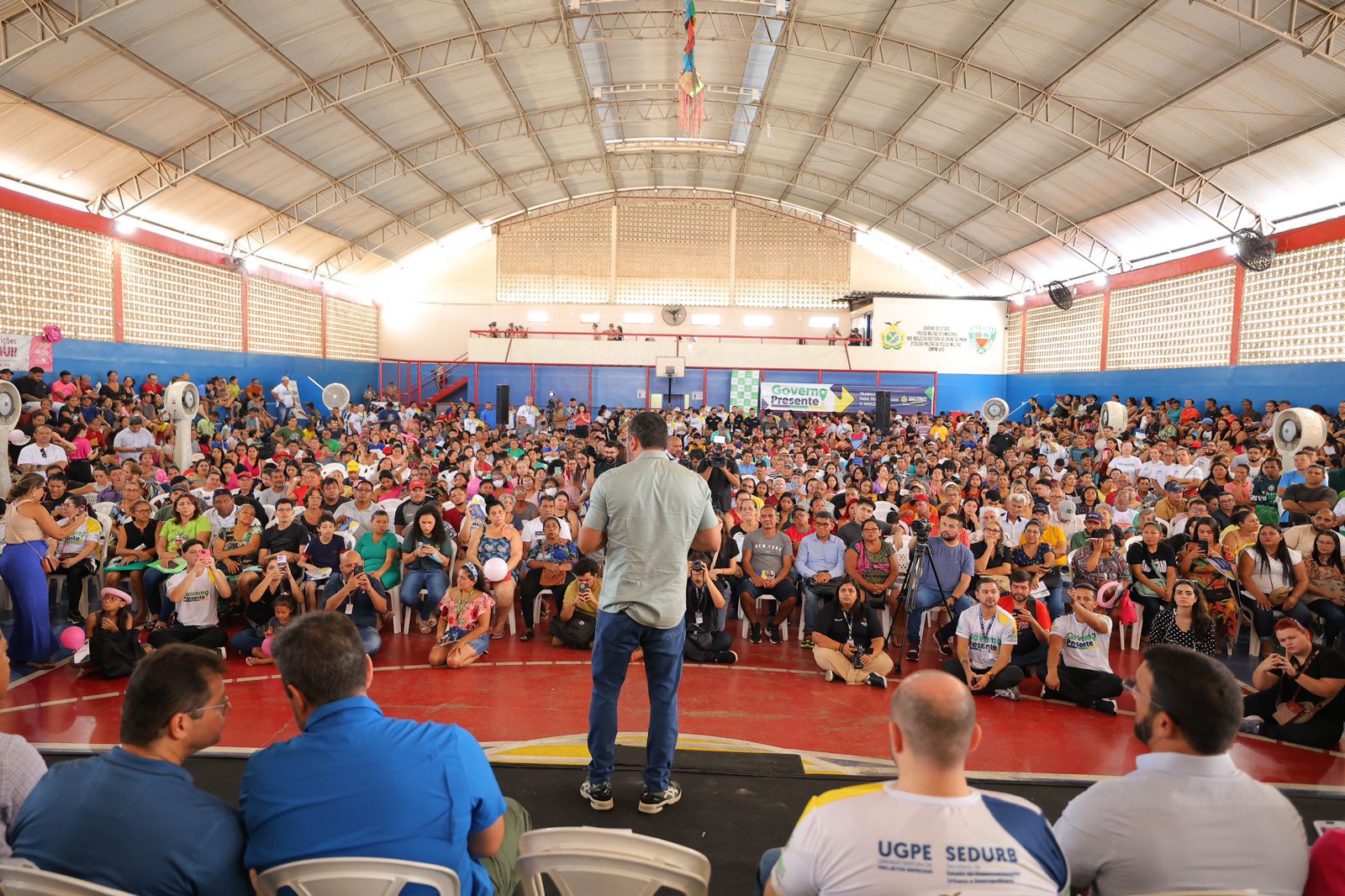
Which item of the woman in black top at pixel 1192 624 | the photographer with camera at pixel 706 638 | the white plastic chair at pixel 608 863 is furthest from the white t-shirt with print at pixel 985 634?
the white plastic chair at pixel 608 863

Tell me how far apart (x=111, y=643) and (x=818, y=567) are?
209 inches

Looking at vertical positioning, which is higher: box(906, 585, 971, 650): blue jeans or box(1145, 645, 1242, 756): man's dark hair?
box(1145, 645, 1242, 756): man's dark hair

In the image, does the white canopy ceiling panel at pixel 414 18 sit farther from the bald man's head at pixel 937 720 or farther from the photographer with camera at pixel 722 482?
the bald man's head at pixel 937 720

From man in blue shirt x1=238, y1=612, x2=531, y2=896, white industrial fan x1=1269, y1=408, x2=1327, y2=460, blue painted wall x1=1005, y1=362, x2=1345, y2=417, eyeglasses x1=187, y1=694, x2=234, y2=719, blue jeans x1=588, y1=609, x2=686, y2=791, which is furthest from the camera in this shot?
blue painted wall x1=1005, y1=362, x2=1345, y2=417

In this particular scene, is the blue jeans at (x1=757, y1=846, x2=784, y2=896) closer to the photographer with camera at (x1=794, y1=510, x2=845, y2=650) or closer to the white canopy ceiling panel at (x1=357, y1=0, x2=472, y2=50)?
the photographer with camera at (x1=794, y1=510, x2=845, y2=650)

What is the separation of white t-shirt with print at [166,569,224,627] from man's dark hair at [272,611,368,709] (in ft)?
15.1

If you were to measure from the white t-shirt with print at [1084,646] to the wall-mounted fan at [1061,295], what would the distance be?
57.8ft

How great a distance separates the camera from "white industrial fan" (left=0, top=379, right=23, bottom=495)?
8.51m

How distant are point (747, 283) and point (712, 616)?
68.6ft

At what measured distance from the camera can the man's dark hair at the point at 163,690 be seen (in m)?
1.82

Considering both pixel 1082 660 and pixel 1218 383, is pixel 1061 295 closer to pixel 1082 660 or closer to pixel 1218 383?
pixel 1218 383

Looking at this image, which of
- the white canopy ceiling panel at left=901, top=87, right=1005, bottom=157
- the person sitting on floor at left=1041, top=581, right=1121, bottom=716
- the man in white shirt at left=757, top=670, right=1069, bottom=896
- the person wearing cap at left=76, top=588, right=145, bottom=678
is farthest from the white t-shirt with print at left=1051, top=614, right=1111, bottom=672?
the white canopy ceiling panel at left=901, top=87, right=1005, bottom=157

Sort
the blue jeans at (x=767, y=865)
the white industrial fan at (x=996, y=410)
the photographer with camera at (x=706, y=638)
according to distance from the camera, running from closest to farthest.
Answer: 1. the blue jeans at (x=767, y=865)
2. the photographer with camera at (x=706, y=638)
3. the white industrial fan at (x=996, y=410)

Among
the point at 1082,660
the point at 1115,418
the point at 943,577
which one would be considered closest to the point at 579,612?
the point at 943,577
